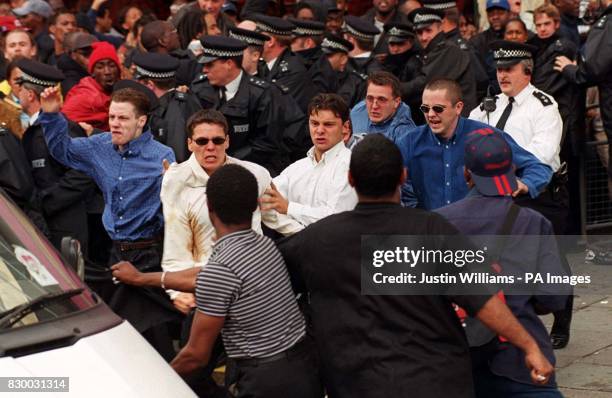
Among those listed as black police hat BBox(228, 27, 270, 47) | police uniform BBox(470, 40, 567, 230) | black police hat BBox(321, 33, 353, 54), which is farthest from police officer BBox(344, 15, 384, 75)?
police uniform BBox(470, 40, 567, 230)

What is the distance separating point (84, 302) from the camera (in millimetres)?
5270

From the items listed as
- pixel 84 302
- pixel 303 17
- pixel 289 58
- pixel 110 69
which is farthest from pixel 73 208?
pixel 303 17

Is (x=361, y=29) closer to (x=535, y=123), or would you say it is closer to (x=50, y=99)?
(x=535, y=123)

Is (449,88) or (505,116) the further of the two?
(505,116)

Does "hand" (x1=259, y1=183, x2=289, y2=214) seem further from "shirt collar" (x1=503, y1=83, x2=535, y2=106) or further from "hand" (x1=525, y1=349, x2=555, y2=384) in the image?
"shirt collar" (x1=503, y1=83, x2=535, y2=106)

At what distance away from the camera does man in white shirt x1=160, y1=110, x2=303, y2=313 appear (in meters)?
6.93

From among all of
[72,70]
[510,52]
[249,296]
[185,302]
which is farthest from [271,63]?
[249,296]

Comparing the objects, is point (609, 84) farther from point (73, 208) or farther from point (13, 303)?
point (13, 303)

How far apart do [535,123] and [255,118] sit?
2.14 metres

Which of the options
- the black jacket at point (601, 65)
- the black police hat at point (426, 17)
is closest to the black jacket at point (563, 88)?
the black jacket at point (601, 65)

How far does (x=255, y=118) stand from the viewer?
989cm

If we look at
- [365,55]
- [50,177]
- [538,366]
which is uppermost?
[365,55]

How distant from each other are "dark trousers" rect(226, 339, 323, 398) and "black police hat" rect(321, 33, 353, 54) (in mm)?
7053

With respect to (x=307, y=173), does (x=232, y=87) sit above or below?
above
